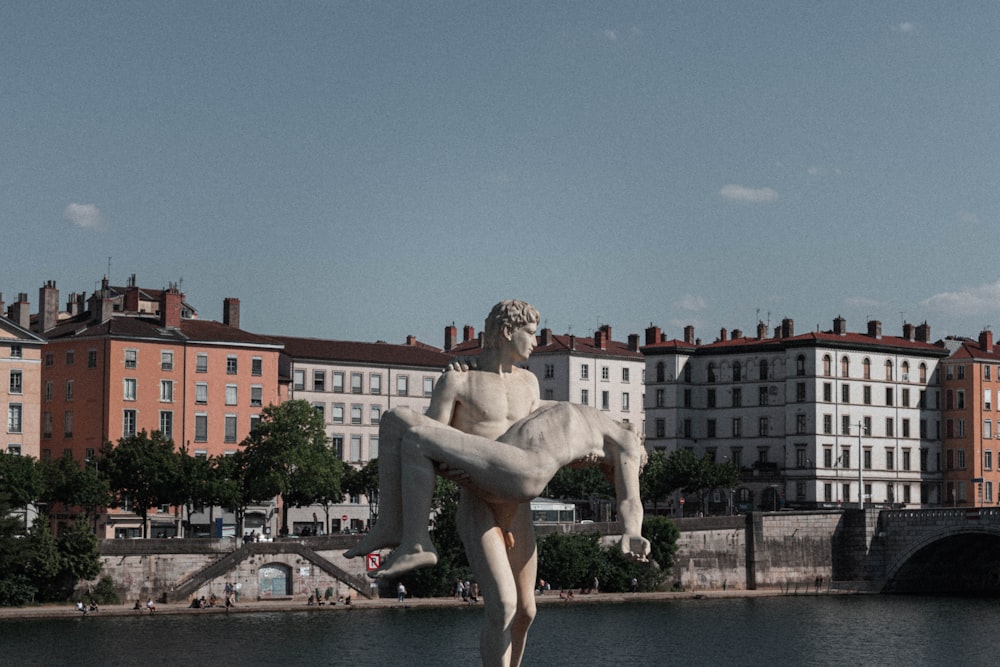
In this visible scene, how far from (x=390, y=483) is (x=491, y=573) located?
107 cm

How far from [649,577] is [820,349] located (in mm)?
36371

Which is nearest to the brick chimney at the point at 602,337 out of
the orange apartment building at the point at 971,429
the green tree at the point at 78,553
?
the orange apartment building at the point at 971,429

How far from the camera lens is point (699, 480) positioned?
4183 inches

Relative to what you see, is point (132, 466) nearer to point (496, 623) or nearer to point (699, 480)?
point (699, 480)

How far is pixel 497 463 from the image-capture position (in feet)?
40.7

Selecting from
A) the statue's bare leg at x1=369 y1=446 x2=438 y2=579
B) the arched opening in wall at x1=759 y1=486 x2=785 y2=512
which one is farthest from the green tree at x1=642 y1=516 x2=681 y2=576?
the statue's bare leg at x1=369 y1=446 x2=438 y2=579

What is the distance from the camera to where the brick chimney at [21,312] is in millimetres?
Answer: 91562

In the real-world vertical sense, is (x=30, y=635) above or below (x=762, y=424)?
below

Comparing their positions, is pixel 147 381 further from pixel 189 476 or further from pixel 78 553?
pixel 78 553

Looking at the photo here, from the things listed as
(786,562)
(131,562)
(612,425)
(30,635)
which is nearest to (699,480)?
(786,562)

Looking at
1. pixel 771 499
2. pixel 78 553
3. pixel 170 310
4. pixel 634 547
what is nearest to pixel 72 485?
pixel 78 553

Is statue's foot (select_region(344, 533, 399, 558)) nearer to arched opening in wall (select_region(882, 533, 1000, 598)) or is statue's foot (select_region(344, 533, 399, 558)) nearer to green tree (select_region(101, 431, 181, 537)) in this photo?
green tree (select_region(101, 431, 181, 537))

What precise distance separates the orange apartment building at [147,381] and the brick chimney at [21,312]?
4.77 feet

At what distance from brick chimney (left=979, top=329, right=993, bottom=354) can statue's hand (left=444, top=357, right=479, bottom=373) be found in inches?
4480
